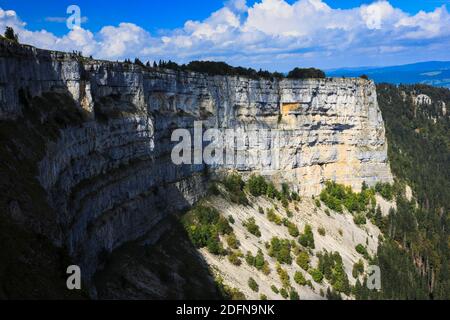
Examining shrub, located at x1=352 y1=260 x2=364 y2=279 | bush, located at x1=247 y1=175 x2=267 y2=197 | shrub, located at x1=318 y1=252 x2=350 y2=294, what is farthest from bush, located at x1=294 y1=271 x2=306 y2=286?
bush, located at x1=247 y1=175 x2=267 y2=197

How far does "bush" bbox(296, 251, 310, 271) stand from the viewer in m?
81.2

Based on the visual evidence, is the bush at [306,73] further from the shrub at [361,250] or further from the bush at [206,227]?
the bush at [206,227]

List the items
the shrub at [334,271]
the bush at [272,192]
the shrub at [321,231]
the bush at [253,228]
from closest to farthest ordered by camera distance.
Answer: the shrub at [334,271] → the bush at [253,228] → the shrub at [321,231] → the bush at [272,192]

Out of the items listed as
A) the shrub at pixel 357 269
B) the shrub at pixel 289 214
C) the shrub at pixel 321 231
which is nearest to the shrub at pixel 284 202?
the shrub at pixel 289 214

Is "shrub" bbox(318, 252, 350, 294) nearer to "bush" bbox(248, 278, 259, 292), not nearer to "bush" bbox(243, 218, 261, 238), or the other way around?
"bush" bbox(243, 218, 261, 238)

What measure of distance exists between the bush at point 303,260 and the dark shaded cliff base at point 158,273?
1798cm

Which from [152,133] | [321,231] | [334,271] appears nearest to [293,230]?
[321,231]

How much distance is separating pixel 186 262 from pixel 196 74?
36.0 metres

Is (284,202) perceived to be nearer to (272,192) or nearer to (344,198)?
(272,192)

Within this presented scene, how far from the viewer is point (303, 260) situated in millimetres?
81812

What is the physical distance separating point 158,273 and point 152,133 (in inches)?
830

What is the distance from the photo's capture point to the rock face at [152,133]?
157ft
